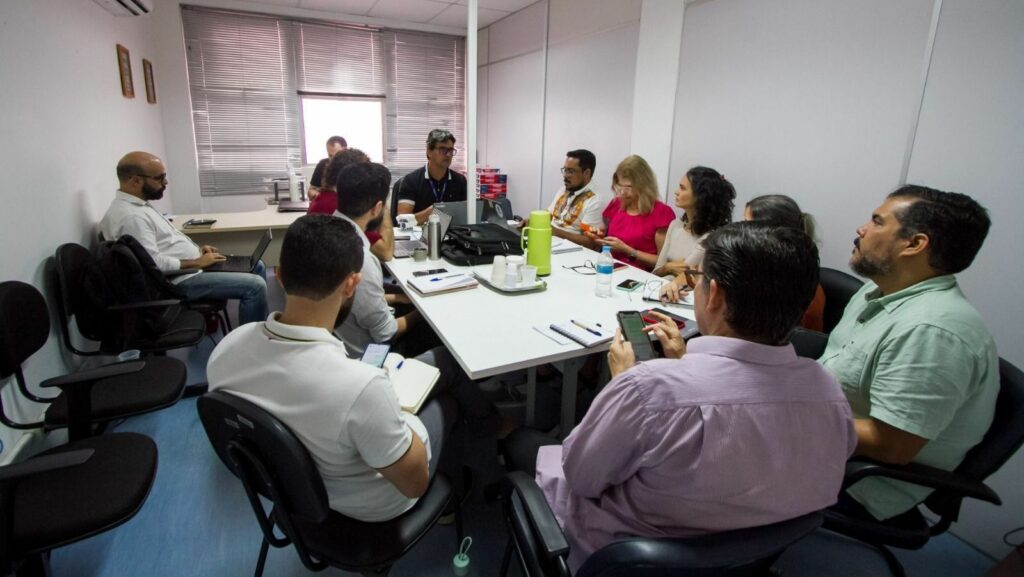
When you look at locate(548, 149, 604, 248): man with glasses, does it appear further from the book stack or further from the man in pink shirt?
the man in pink shirt

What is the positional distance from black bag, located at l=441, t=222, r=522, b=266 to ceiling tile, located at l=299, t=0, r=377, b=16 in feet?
12.0

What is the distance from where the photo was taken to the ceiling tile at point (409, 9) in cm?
515

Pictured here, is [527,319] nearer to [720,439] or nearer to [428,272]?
[428,272]

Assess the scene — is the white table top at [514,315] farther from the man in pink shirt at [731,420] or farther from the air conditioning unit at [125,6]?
the air conditioning unit at [125,6]

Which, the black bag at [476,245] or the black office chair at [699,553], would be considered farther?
the black bag at [476,245]

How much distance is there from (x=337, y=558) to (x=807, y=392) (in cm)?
110

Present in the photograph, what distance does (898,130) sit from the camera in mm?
2260

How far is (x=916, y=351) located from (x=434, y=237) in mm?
2169

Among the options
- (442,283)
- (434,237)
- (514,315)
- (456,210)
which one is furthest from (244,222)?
(514,315)

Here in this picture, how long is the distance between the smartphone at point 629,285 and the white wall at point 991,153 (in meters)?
1.28

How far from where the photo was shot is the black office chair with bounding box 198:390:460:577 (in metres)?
0.99

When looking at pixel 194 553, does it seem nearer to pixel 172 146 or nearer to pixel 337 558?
pixel 337 558

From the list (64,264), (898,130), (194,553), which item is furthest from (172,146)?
(898,130)

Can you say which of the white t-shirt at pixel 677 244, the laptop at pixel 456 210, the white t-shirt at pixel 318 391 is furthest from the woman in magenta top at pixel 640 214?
the white t-shirt at pixel 318 391
